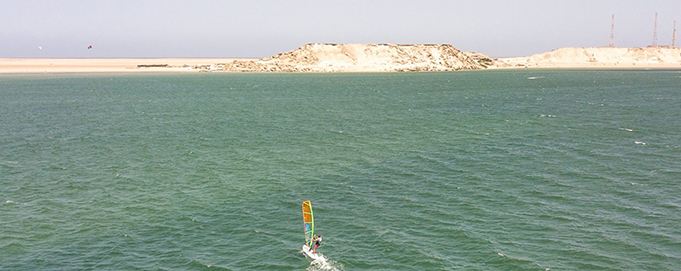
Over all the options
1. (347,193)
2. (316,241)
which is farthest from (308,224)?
(347,193)

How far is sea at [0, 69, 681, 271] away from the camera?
1256 inches

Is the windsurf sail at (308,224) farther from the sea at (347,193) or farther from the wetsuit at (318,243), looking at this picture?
the sea at (347,193)

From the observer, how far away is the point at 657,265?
30.0m

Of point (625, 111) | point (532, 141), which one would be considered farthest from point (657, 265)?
point (625, 111)

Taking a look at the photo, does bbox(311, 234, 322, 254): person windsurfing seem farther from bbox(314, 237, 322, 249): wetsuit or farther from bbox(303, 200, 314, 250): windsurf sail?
bbox(303, 200, 314, 250): windsurf sail

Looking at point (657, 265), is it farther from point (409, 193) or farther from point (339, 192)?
point (339, 192)

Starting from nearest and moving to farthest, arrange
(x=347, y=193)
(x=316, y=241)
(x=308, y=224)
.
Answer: (x=316, y=241)
(x=308, y=224)
(x=347, y=193)

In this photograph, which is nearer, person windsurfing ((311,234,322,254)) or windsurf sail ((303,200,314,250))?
person windsurfing ((311,234,322,254))

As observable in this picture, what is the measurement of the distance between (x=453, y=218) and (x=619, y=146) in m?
35.1

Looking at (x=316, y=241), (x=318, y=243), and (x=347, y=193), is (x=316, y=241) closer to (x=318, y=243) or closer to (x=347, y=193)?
(x=318, y=243)

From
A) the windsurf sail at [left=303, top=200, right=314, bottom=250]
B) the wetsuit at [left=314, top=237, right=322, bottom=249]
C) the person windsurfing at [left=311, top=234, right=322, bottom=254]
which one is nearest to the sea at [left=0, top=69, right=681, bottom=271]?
the windsurf sail at [left=303, top=200, right=314, bottom=250]

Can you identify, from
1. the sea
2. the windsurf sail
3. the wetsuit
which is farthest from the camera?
the windsurf sail

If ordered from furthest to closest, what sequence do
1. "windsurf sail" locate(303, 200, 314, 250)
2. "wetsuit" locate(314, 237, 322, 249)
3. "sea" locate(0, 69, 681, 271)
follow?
"windsurf sail" locate(303, 200, 314, 250)
"sea" locate(0, 69, 681, 271)
"wetsuit" locate(314, 237, 322, 249)

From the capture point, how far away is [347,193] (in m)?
44.2
